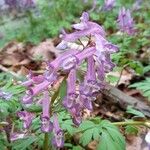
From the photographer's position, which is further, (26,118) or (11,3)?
(11,3)

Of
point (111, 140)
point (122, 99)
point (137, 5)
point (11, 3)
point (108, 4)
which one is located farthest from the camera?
point (11, 3)

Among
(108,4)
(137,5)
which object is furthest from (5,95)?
(137,5)

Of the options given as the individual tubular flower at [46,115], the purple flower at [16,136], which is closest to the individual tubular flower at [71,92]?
the individual tubular flower at [46,115]

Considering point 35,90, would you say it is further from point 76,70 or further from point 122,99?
point 122,99

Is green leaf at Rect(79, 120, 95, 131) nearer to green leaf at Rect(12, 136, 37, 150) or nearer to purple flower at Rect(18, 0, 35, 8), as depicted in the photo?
green leaf at Rect(12, 136, 37, 150)

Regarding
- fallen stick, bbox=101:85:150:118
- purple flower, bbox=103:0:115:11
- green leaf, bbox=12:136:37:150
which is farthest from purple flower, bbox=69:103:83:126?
purple flower, bbox=103:0:115:11

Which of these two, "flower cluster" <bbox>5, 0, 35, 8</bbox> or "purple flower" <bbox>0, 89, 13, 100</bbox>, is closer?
"purple flower" <bbox>0, 89, 13, 100</bbox>
